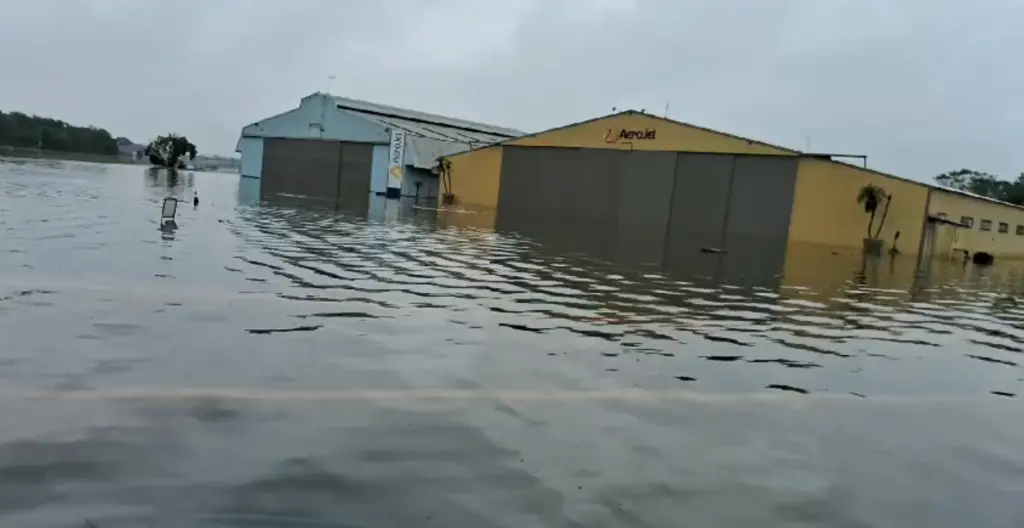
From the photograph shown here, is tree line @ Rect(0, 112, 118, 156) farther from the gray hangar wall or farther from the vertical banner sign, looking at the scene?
the gray hangar wall

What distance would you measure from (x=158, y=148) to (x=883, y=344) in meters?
70.8

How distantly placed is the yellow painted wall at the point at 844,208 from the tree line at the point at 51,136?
255 ft

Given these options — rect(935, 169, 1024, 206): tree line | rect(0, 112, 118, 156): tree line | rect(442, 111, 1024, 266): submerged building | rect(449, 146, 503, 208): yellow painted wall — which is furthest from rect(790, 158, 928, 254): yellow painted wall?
rect(0, 112, 118, 156): tree line

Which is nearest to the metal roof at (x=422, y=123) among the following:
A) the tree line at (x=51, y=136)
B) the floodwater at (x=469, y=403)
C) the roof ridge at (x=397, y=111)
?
the roof ridge at (x=397, y=111)

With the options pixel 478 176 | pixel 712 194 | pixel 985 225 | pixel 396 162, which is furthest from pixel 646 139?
pixel 396 162

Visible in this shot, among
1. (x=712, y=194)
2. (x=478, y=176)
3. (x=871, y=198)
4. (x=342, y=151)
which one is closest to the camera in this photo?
(x=871, y=198)

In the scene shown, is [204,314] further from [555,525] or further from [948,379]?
A: [948,379]

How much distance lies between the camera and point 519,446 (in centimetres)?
474

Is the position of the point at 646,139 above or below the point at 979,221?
above

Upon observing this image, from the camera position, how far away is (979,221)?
2967 cm

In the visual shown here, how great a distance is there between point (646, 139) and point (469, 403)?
30.0 m

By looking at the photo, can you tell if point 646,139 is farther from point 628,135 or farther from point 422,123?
point 422,123

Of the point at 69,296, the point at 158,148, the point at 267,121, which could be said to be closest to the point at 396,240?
the point at 69,296

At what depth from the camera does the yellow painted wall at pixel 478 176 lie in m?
39.4
